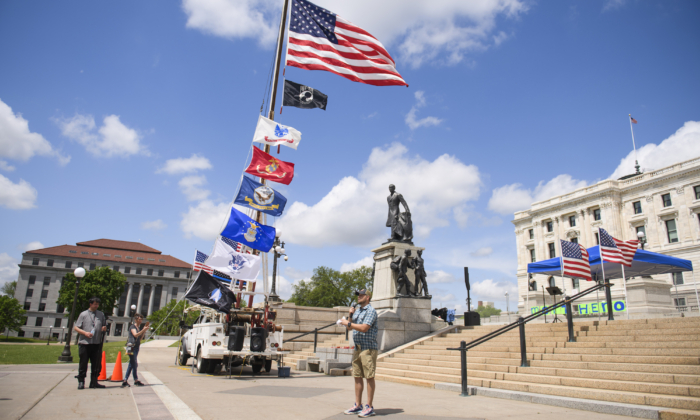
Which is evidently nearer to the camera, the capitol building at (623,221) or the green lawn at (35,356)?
the green lawn at (35,356)

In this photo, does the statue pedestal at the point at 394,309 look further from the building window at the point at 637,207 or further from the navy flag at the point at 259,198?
the building window at the point at 637,207

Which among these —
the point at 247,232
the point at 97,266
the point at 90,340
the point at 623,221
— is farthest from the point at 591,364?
the point at 97,266

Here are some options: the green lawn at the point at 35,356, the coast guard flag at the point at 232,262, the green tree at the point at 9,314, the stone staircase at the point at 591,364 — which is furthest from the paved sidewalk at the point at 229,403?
the green tree at the point at 9,314

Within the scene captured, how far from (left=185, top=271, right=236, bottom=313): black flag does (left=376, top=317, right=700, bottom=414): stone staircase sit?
4979 millimetres

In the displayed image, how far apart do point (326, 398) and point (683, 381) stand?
6.17 meters

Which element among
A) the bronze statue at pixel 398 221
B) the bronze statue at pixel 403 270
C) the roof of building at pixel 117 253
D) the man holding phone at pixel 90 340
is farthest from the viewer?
the roof of building at pixel 117 253

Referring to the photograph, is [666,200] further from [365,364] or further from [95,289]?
[95,289]

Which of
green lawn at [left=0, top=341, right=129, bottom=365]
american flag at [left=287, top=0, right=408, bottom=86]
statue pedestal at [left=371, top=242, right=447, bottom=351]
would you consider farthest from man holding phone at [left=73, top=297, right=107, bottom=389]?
american flag at [left=287, top=0, right=408, bottom=86]

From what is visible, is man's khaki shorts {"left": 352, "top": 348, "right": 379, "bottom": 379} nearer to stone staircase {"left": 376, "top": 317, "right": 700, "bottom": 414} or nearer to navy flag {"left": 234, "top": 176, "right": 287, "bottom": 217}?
stone staircase {"left": 376, "top": 317, "right": 700, "bottom": 414}

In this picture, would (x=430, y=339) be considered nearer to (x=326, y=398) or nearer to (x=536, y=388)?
(x=536, y=388)

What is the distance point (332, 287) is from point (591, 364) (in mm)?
59909

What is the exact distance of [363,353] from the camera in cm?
602

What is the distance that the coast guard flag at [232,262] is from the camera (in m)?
12.2

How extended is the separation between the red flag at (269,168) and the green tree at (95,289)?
197 feet
